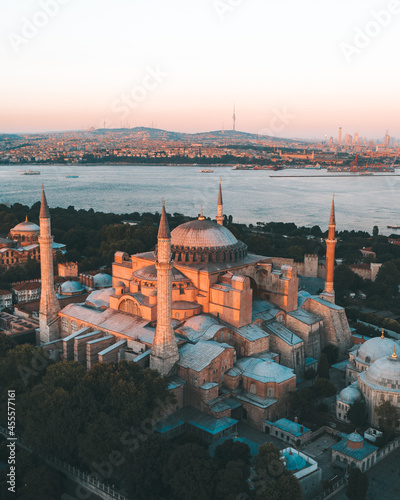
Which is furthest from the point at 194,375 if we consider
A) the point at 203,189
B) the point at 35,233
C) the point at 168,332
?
the point at 203,189

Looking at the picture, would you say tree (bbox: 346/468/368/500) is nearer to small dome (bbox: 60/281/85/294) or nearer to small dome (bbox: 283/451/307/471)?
small dome (bbox: 283/451/307/471)

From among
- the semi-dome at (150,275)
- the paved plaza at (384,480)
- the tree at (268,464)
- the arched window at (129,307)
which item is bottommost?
the paved plaza at (384,480)

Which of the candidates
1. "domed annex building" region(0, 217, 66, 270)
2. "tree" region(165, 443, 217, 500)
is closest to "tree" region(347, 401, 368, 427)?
"tree" region(165, 443, 217, 500)

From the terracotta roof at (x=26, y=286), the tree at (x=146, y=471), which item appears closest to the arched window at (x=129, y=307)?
the tree at (x=146, y=471)

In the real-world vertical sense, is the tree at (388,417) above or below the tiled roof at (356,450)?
above

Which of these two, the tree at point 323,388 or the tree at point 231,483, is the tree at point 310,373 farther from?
the tree at point 231,483

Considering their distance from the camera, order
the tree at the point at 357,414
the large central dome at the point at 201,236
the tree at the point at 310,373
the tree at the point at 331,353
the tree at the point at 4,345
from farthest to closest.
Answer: the tree at the point at 331,353
the large central dome at the point at 201,236
the tree at the point at 310,373
the tree at the point at 4,345
the tree at the point at 357,414

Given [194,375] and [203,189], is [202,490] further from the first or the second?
[203,189]
